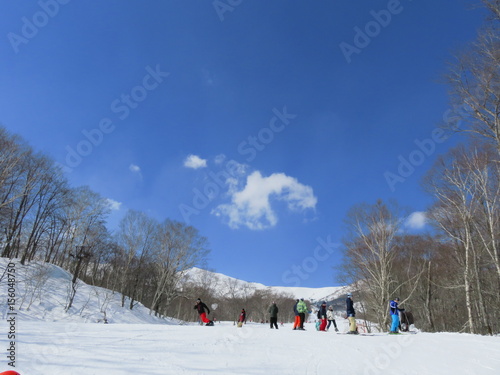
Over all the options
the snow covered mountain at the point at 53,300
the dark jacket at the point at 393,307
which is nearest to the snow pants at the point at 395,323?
the dark jacket at the point at 393,307

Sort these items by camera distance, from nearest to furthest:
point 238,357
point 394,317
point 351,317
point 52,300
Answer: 1. point 238,357
2. point 394,317
3. point 351,317
4. point 52,300

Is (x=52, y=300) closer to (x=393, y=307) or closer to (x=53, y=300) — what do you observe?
(x=53, y=300)

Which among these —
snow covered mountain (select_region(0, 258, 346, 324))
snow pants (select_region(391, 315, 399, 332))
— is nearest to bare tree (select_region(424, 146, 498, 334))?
snow pants (select_region(391, 315, 399, 332))

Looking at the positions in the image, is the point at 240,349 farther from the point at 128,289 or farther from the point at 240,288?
the point at 240,288

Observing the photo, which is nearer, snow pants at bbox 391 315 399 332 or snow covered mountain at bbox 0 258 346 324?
snow pants at bbox 391 315 399 332

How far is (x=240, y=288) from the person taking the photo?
323 ft

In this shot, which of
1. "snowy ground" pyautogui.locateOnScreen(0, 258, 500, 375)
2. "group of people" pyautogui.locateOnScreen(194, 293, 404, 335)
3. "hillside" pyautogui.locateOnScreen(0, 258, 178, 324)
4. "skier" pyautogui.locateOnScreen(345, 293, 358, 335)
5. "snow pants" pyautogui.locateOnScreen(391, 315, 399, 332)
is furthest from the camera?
"hillside" pyautogui.locateOnScreen(0, 258, 178, 324)

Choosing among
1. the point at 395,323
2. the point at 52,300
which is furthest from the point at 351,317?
the point at 52,300

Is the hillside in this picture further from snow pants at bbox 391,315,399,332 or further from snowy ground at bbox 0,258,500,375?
snow pants at bbox 391,315,399,332

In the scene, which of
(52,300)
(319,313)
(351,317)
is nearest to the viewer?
(351,317)

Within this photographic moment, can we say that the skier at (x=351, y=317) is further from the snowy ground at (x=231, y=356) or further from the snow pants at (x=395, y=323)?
the snowy ground at (x=231, y=356)

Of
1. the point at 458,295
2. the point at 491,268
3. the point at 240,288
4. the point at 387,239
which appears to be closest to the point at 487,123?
the point at 387,239

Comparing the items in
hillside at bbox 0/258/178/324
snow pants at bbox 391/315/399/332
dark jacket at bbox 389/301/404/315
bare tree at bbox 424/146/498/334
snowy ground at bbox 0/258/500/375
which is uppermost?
bare tree at bbox 424/146/498/334

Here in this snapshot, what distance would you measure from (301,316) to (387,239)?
38.4 ft
